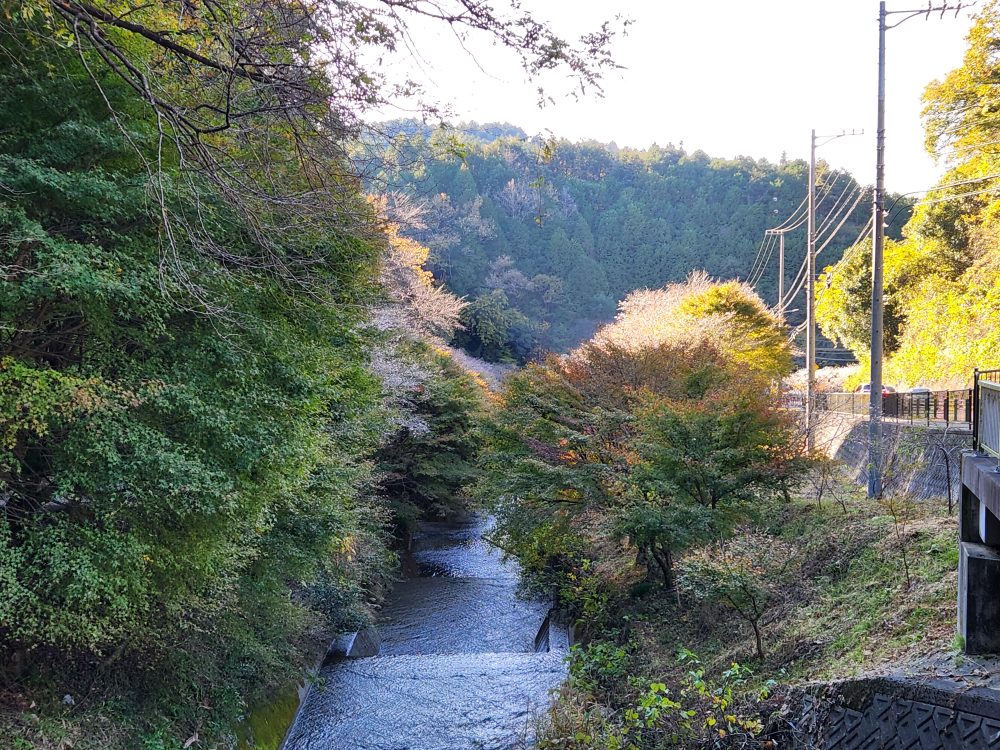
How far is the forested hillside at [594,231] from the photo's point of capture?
50250mm

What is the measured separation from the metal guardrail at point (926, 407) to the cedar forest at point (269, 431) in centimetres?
165

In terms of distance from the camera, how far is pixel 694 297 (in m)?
26.0

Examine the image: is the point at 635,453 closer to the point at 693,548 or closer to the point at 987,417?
the point at 693,548

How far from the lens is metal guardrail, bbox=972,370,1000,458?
18.0 ft

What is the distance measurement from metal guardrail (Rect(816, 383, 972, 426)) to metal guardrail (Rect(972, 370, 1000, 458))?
673cm

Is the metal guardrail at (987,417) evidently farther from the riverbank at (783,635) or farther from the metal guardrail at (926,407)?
the metal guardrail at (926,407)

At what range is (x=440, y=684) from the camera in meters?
9.88

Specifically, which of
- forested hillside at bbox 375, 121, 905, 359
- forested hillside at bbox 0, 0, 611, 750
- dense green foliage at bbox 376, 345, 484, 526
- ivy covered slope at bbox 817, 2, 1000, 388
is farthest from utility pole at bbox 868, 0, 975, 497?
forested hillside at bbox 375, 121, 905, 359

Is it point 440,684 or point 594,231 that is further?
point 594,231

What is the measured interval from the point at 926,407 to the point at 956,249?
899 centimetres


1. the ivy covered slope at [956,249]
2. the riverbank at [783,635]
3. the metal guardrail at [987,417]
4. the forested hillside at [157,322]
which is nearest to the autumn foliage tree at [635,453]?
the riverbank at [783,635]

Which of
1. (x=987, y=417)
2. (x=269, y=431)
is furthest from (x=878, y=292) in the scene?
(x=269, y=431)

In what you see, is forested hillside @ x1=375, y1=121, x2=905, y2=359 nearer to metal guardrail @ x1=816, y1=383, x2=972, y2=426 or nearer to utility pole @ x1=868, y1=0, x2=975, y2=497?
metal guardrail @ x1=816, y1=383, x2=972, y2=426

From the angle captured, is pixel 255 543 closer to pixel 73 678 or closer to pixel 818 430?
pixel 73 678
